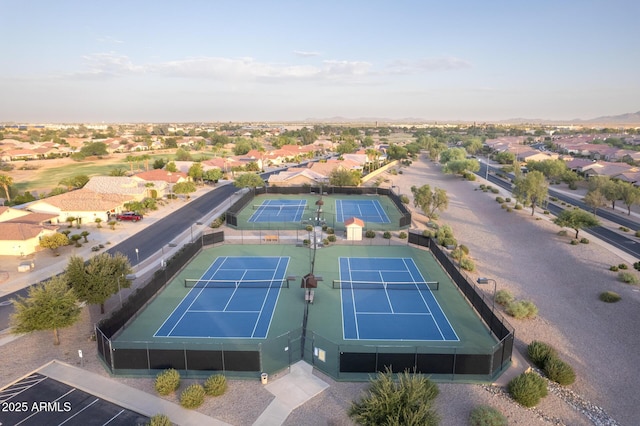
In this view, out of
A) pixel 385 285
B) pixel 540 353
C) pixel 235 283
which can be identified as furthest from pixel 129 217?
pixel 540 353

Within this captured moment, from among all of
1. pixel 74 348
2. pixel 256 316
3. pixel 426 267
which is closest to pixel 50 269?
pixel 74 348

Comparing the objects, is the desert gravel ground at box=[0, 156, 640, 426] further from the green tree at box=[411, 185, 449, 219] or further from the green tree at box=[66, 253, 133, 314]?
the green tree at box=[411, 185, 449, 219]

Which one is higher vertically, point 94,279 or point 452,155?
point 452,155

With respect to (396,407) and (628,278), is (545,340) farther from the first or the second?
(396,407)

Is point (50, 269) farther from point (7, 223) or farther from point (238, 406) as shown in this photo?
point (238, 406)

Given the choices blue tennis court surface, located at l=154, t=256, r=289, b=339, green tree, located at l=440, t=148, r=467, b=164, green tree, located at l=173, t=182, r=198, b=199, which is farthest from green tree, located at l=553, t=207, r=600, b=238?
green tree, located at l=440, t=148, r=467, b=164

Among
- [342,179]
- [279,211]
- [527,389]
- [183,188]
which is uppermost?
[342,179]
